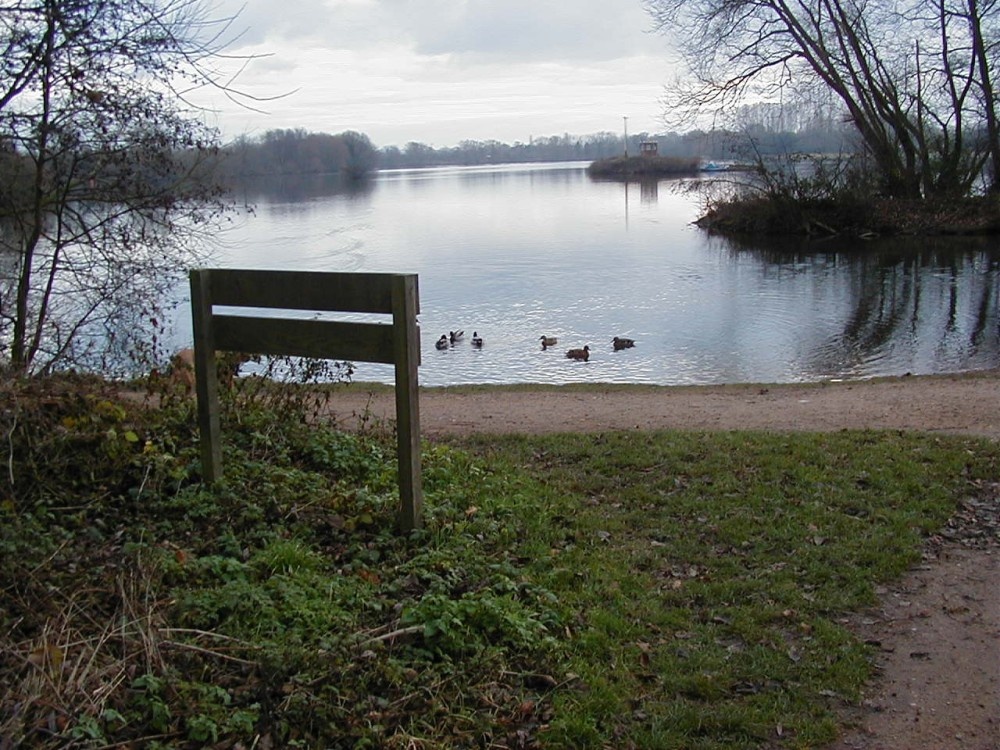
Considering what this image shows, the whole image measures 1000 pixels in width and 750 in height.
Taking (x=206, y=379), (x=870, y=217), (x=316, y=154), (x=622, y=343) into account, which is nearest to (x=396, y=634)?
(x=206, y=379)

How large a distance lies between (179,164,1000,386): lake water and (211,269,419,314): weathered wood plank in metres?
6.82

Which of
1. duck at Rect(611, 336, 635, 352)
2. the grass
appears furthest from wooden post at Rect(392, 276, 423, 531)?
duck at Rect(611, 336, 635, 352)

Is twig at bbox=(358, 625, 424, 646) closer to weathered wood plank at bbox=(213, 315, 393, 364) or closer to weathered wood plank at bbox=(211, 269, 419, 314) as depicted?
weathered wood plank at bbox=(213, 315, 393, 364)

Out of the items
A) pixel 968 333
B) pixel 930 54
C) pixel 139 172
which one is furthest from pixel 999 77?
pixel 139 172

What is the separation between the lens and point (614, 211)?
60094mm

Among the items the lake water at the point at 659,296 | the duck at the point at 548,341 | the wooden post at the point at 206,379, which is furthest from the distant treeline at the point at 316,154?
the wooden post at the point at 206,379

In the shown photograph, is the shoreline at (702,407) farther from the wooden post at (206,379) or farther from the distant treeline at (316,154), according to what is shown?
the distant treeline at (316,154)

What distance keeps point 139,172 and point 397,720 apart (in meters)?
8.05

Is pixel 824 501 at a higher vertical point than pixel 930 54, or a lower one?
lower

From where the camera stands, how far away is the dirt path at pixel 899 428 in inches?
167

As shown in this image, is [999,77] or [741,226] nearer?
[999,77]

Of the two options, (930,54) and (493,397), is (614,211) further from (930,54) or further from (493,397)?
(493,397)

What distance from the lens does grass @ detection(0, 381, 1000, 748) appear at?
3.78 m

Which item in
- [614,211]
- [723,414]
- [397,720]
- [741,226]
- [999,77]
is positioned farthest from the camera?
[614,211]
